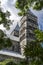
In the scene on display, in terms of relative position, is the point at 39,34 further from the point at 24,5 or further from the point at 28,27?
the point at 28,27

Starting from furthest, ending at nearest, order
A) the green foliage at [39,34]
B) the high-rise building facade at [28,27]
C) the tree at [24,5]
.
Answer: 1. the high-rise building facade at [28,27]
2. the tree at [24,5]
3. the green foliage at [39,34]

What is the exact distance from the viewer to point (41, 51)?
337 cm

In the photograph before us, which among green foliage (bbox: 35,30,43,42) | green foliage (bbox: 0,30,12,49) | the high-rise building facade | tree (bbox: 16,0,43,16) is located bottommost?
the high-rise building facade

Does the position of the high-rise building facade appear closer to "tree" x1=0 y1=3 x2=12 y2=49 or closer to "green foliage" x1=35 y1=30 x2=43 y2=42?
"tree" x1=0 y1=3 x2=12 y2=49

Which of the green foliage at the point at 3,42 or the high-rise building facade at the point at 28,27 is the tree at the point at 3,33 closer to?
the green foliage at the point at 3,42

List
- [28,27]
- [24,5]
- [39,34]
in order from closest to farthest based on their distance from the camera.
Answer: [39,34] < [24,5] < [28,27]

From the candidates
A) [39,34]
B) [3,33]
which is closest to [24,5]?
[3,33]

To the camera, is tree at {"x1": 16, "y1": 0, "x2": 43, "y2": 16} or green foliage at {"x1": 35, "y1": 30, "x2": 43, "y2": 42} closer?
green foliage at {"x1": 35, "y1": 30, "x2": 43, "y2": 42}

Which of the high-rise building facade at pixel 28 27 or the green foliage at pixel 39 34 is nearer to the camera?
the green foliage at pixel 39 34

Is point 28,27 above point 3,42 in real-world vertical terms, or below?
below

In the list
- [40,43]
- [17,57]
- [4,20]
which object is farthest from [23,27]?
[40,43]

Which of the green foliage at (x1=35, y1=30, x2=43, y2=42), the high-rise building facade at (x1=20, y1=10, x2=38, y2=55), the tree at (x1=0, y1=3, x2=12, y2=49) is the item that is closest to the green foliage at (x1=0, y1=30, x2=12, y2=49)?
the tree at (x1=0, y1=3, x2=12, y2=49)

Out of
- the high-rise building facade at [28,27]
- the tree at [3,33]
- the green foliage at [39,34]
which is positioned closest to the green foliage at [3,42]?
the tree at [3,33]

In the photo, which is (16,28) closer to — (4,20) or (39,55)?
(4,20)
